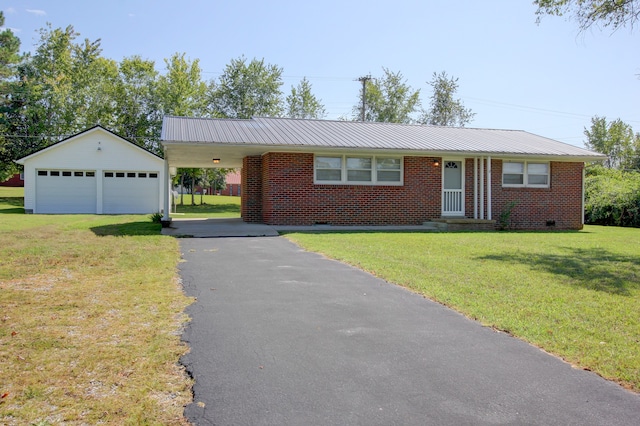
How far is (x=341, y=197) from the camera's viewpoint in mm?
16875

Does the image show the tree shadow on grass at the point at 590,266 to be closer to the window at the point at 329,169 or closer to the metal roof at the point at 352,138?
the metal roof at the point at 352,138

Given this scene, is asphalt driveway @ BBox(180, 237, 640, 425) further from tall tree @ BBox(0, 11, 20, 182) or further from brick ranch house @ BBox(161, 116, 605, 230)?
tall tree @ BBox(0, 11, 20, 182)

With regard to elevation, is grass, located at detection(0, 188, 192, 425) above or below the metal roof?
below

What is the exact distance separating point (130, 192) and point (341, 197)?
15.8 m

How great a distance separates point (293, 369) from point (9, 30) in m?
51.8

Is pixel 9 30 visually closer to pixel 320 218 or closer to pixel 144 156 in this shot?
pixel 144 156

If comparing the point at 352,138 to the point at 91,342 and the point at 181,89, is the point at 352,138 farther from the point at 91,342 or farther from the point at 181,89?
the point at 181,89

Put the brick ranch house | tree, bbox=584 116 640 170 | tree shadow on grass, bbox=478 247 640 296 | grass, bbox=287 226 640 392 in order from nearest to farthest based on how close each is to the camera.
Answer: grass, bbox=287 226 640 392 → tree shadow on grass, bbox=478 247 640 296 → the brick ranch house → tree, bbox=584 116 640 170

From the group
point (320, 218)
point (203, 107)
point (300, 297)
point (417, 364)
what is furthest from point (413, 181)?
point (203, 107)

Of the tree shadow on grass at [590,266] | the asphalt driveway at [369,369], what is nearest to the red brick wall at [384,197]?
the tree shadow on grass at [590,266]

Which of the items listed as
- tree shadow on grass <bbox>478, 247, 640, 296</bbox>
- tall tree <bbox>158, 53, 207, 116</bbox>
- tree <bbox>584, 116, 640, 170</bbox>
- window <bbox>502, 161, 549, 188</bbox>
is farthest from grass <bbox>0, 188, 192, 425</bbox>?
tree <bbox>584, 116, 640, 170</bbox>

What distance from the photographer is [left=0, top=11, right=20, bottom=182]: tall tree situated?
134ft

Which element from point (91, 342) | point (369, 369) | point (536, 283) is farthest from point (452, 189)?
point (91, 342)

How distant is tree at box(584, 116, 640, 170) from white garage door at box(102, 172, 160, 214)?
5142 centimetres
